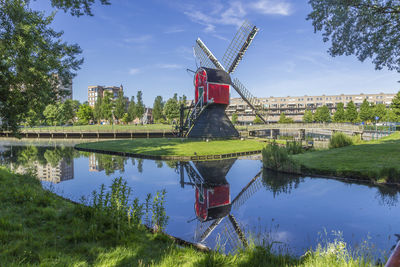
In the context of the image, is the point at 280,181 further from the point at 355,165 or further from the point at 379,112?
the point at 379,112

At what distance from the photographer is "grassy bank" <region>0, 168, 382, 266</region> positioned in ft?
15.4

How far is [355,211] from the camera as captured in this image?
984cm

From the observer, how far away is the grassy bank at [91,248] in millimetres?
4684

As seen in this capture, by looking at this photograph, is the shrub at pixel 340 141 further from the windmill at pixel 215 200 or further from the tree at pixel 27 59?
the tree at pixel 27 59

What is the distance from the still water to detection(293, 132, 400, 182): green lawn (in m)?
1.36

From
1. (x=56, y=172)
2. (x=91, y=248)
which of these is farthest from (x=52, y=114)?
(x=91, y=248)

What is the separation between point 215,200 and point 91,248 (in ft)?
23.3

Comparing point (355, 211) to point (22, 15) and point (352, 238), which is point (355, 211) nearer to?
point (352, 238)

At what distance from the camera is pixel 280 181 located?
1547 centimetres

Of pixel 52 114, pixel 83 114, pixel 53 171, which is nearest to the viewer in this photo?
pixel 53 171

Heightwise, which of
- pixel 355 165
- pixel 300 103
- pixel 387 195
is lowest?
pixel 387 195

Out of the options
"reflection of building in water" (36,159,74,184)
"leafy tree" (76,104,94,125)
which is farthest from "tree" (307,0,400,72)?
"leafy tree" (76,104,94,125)

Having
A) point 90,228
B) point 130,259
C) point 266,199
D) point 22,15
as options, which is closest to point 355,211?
point 266,199

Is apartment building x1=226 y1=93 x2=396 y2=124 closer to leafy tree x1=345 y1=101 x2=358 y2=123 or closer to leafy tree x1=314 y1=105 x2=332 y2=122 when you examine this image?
leafy tree x1=314 y1=105 x2=332 y2=122
